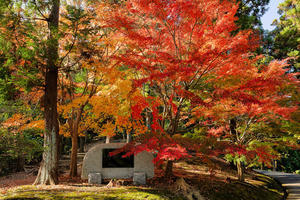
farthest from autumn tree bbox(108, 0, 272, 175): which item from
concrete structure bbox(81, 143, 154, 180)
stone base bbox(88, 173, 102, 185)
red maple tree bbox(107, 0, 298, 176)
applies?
stone base bbox(88, 173, 102, 185)

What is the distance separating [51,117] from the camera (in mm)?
8492

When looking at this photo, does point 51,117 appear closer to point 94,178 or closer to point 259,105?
point 94,178

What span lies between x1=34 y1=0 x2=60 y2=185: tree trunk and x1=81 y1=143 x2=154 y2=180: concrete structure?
1335 millimetres

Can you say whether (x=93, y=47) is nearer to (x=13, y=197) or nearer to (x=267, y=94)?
(x=13, y=197)

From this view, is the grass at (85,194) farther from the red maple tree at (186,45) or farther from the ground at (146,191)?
the red maple tree at (186,45)

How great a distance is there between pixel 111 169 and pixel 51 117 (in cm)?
334

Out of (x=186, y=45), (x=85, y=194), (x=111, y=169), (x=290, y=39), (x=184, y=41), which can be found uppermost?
(x=290, y=39)

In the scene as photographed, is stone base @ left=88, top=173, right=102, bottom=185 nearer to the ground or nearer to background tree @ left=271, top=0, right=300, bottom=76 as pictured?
the ground

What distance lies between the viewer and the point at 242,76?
8.51 metres

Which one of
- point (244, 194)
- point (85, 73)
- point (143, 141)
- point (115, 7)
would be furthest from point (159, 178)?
point (115, 7)

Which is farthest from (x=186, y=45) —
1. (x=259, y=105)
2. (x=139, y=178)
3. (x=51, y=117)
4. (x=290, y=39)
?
(x=290, y=39)

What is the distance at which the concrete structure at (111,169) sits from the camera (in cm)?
924

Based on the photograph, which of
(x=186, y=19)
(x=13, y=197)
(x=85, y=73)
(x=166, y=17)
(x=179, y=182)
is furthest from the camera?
(x=85, y=73)

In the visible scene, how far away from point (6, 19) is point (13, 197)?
5.74 metres
